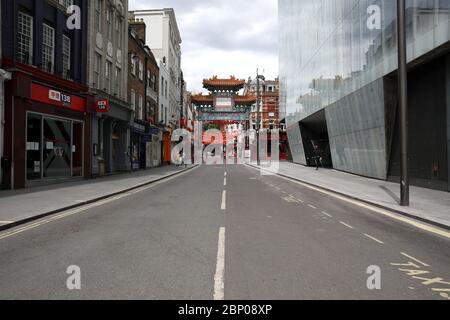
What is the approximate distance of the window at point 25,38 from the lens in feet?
50.9

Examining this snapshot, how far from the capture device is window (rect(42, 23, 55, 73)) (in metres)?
17.2

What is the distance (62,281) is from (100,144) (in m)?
20.1

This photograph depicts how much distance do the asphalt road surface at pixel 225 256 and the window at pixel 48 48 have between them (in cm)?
1013

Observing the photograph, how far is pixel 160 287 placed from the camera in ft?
14.3

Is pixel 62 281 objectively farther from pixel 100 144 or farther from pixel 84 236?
pixel 100 144

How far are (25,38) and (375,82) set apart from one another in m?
17.2

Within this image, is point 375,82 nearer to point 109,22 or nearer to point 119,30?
point 109,22

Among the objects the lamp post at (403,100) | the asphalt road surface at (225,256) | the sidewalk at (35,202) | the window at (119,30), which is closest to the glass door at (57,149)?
the sidewalk at (35,202)

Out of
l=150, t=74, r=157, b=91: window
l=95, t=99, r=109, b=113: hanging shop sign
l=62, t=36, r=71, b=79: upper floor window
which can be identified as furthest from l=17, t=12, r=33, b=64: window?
l=150, t=74, r=157, b=91: window

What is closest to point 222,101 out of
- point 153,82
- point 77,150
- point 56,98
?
point 153,82

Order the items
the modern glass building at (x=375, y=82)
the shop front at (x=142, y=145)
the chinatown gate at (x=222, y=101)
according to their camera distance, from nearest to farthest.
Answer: the modern glass building at (x=375, y=82), the shop front at (x=142, y=145), the chinatown gate at (x=222, y=101)

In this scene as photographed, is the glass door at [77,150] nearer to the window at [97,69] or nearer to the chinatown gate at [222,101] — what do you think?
the window at [97,69]

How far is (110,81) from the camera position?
24906mm

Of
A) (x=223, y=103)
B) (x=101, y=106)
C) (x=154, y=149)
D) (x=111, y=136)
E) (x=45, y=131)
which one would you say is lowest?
(x=154, y=149)
